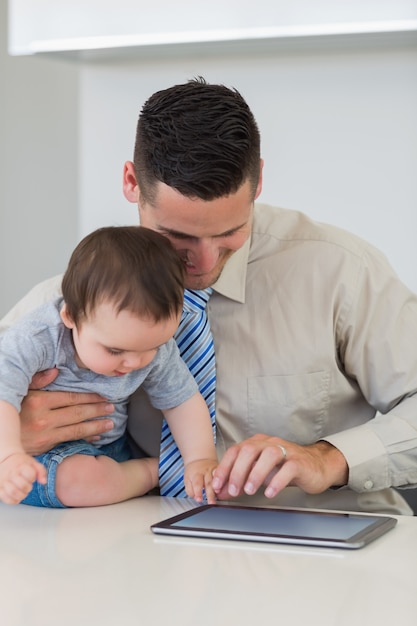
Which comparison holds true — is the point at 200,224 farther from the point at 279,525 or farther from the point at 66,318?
the point at 279,525

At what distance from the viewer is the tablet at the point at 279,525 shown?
102 centimetres

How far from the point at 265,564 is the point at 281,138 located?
1.74 m

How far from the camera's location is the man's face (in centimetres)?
134

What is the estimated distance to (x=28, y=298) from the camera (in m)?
1.64

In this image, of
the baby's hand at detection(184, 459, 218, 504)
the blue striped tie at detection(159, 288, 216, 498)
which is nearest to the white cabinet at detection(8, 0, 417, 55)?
the blue striped tie at detection(159, 288, 216, 498)

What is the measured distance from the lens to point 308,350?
4.94 ft

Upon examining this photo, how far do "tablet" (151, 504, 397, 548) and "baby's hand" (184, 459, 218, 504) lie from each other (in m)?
0.07

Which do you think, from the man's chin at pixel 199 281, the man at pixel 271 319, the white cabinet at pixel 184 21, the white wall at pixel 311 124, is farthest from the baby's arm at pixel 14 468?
the white wall at pixel 311 124

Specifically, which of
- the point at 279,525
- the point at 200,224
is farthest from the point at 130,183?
the point at 279,525

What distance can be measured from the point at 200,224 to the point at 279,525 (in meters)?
0.45

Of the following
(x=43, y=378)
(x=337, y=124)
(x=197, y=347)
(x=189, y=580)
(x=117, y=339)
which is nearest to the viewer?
(x=189, y=580)

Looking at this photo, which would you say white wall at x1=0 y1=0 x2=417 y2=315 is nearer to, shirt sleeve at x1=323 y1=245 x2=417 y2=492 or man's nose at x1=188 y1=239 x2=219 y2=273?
shirt sleeve at x1=323 y1=245 x2=417 y2=492

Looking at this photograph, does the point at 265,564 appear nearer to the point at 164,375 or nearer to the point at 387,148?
the point at 164,375

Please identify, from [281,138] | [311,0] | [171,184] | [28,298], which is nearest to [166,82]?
[281,138]
